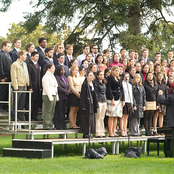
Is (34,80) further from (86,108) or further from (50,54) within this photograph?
(86,108)

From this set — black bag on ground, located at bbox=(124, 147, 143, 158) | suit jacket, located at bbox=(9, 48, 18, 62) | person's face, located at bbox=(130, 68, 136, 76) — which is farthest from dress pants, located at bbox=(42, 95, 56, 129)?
person's face, located at bbox=(130, 68, 136, 76)

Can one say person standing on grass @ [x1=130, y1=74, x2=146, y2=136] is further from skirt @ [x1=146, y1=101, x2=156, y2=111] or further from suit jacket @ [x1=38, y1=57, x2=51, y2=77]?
suit jacket @ [x1=38, y1=57, x2=51, y2=77]

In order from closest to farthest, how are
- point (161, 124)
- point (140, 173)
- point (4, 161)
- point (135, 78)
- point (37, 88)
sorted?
1. point (140, 173)
2. point (4, 161)
3. point (37, 88)
4. point (135, 78)
5. point (161, 124)

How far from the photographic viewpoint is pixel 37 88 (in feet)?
39.9

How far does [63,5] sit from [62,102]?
29.1ft

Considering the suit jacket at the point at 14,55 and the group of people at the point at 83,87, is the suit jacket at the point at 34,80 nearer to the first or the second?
the group of people at the point at 83,87

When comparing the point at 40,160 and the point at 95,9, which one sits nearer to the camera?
the point at 40,160

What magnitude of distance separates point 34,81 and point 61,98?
967 millimetres

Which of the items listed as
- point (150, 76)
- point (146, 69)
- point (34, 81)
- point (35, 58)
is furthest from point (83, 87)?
point (146, 69)

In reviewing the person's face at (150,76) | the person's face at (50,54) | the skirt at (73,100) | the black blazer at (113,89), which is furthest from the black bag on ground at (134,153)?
the person's face at (50,54)

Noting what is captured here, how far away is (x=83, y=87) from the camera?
11906 millimetres

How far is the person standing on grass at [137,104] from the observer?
44.1ft

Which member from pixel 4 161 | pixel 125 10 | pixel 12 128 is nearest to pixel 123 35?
pixel 125 10

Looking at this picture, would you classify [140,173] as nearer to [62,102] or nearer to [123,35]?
[62,102]
